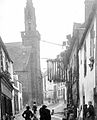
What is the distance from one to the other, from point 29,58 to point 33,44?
5359 millimetres

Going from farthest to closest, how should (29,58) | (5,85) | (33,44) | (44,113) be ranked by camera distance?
(33,44), (29,58), (5,85), (44,113)

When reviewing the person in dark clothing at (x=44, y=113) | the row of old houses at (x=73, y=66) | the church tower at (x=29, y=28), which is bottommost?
the person in dark clothing at (x=44, y=113)

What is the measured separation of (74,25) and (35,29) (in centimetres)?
4208

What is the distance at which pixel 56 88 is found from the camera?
74812 millimetres

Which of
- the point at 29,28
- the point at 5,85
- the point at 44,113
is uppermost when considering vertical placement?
the point at 29,28

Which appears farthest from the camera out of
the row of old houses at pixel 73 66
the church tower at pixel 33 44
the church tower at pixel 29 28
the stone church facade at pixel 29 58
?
the church tower at pixel 29 28

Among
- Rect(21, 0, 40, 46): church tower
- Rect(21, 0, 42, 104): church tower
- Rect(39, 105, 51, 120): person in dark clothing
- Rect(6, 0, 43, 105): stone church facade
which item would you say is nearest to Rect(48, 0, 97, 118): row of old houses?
Rect(39, 105, 51, 120): person in dark clothing

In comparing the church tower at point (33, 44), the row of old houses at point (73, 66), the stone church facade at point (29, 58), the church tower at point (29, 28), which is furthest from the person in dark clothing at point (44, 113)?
the church tower at point (29, 28)

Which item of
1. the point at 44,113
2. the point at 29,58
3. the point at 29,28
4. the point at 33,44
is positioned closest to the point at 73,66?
the point at 44,113

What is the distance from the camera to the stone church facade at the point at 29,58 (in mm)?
53500

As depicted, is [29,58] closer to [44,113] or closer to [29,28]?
[29,28]

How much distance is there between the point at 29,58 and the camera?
5966 cm

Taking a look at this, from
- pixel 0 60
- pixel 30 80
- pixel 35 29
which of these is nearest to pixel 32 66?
pixel 30 80

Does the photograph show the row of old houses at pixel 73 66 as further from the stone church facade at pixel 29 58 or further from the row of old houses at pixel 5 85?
the stone church facade at pixel 29 58
